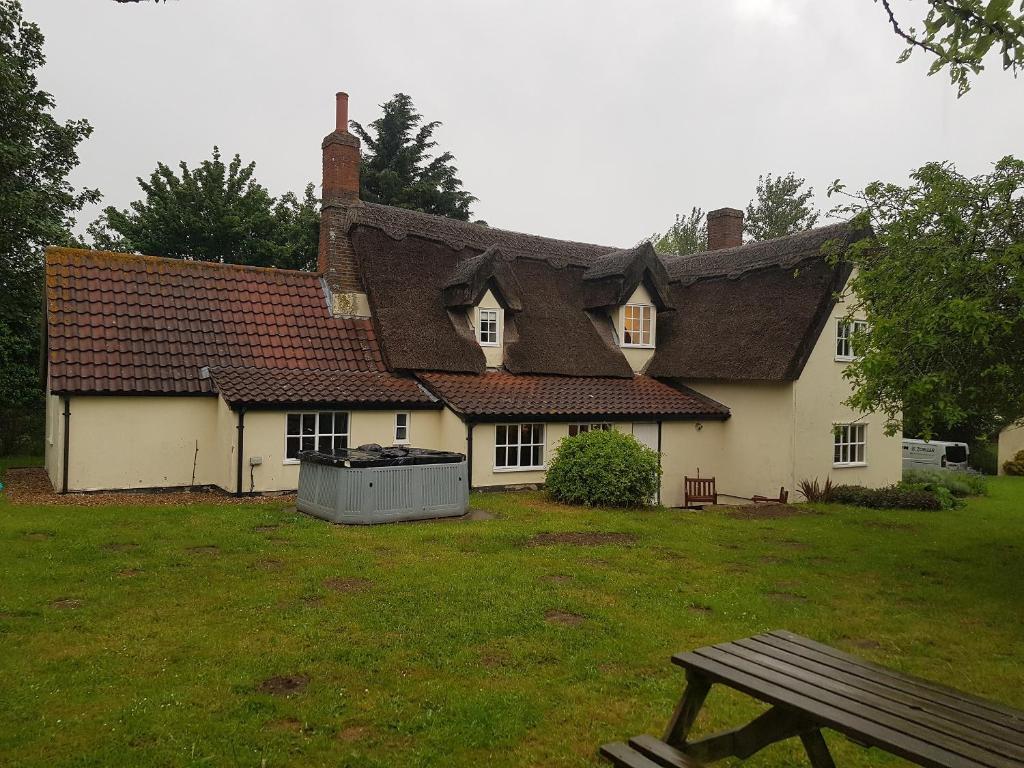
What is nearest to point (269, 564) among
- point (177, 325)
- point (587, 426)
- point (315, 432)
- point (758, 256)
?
point (315, 432)

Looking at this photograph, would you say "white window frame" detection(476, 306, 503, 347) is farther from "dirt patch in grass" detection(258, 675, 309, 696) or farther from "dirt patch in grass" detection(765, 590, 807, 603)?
"dirt patch in grass" detection(258, 675, 309, 696)

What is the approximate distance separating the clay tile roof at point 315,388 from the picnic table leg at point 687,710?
13476 millimetres

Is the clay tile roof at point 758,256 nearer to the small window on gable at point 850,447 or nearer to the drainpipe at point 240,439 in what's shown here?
the small window on gable at point 850,447

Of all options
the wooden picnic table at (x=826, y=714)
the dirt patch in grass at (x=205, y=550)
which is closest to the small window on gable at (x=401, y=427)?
the dirt patch in grass at (x=205, y=550)

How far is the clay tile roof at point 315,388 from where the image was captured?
1622 cm

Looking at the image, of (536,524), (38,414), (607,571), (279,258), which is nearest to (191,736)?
(607,571)

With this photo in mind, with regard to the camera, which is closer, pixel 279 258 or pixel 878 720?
pixel 878 720

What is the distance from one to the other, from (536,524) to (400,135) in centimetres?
3403

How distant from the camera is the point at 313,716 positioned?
17.5 feet

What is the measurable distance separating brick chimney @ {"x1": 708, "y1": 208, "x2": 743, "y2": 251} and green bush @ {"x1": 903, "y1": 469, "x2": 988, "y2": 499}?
1143 centimetres

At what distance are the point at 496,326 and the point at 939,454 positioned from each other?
25.1 meters

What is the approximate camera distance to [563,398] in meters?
19.8

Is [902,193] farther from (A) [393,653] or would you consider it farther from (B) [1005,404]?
(A) [393,653]

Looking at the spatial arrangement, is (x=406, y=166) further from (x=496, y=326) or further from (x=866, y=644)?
(x=866, y=644)
